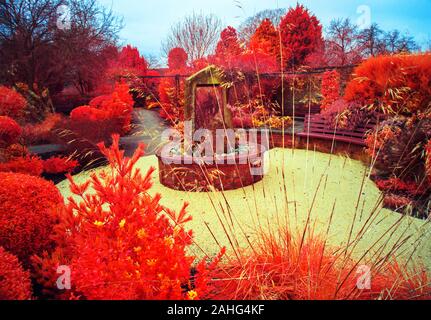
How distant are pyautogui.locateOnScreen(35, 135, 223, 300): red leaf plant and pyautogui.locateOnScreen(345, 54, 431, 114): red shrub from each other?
519 centimetres

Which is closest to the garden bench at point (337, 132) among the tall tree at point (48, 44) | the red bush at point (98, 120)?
the red bush at point (98, 120)

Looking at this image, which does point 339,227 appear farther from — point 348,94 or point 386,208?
point 348,94

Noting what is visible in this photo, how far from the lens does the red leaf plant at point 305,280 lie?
5.76 feet

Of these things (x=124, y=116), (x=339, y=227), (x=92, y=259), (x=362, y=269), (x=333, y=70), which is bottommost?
(x=339, y=227)

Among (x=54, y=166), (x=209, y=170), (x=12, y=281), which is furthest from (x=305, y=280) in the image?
(x=54, y=166)

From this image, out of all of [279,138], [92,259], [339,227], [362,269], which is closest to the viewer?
[92,259]

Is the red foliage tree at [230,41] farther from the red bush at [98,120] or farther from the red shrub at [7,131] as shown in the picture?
the red shrub at [7,131]

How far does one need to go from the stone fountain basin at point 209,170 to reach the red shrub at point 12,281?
363 centimetres

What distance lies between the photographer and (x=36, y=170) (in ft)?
18.9

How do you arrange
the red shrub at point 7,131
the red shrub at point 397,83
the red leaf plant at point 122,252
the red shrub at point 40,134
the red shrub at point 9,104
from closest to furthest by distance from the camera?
the red leaf plant at point 122,252 < the red shrub at point 7,131 < the red shrub at point 397,83 < the red shrub at point 9,104 < the red shrub at point 40,134

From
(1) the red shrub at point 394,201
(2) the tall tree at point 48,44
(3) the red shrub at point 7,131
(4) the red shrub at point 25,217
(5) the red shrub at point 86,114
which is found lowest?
(1) the red shrub at point 394,201
